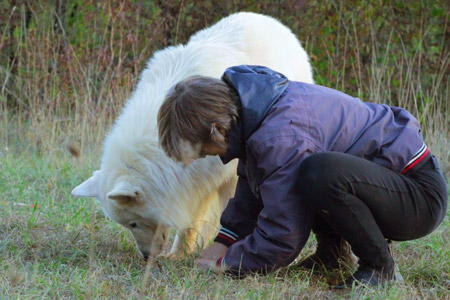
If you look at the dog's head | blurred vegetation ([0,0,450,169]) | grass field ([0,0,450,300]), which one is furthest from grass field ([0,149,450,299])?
blurred vegetation ([0,0,450,169])

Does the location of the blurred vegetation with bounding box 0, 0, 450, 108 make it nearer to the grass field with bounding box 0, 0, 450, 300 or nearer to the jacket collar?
the grass field with bounding box 0, 0, 450, 300

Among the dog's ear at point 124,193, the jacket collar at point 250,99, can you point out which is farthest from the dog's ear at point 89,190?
the jacket collar at point 250,99

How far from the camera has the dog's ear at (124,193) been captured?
3.72 m

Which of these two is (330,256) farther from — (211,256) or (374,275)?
(211,256)

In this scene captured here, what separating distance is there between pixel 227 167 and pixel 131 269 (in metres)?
0.93

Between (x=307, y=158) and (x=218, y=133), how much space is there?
0.43 metres

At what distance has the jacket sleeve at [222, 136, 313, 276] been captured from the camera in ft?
9.37

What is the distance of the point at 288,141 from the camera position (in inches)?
112

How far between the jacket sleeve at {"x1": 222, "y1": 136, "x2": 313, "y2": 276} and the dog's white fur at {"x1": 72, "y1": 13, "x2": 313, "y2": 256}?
0.84 meters

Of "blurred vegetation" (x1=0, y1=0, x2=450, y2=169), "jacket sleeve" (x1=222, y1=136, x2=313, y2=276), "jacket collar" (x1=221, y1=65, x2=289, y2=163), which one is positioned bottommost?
"blurred vegetation" (x1=0, y1=0, x2=450, y2=169)

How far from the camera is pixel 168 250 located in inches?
175

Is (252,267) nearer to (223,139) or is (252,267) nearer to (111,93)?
(223,139)

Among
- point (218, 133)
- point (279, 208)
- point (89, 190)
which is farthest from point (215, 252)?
point (89, 190)

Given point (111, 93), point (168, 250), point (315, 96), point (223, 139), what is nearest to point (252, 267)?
point (223, 139)
